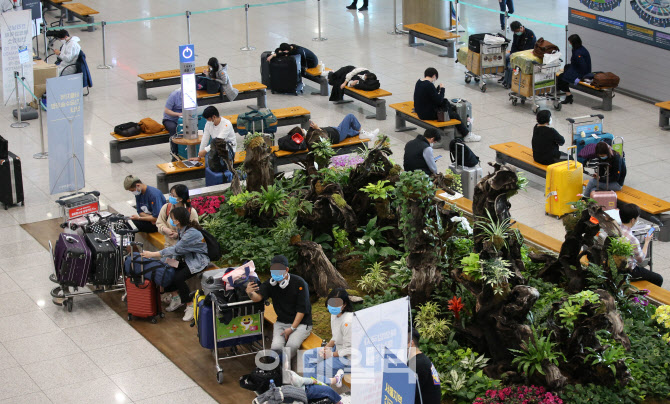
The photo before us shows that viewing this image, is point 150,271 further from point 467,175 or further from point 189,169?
point 467,175

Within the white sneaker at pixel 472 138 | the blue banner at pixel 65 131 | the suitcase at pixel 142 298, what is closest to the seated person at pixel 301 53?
the white sneaker at pixel 472 138

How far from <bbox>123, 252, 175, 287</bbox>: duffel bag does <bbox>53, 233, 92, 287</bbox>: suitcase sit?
0.47 metres

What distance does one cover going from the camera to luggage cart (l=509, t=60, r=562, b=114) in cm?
1657

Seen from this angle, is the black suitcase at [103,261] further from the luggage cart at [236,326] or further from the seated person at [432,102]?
the seated person at [432,102]

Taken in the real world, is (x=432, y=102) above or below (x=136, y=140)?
above

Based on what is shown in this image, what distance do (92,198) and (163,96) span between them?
22.9 feet

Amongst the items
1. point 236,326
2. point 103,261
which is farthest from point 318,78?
point 236,326

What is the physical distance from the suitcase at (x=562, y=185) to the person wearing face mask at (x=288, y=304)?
4606mm

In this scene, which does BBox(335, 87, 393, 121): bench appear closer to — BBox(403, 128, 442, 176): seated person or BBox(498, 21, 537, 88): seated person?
BBox(498, 21, 537, 88): seated person

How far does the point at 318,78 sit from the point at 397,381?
12666 millimetres

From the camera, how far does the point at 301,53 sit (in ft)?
59.1

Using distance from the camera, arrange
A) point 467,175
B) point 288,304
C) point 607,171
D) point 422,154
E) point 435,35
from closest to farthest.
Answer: point 288,304
point 607,171
point 422,154
point 467,175
point 435,35

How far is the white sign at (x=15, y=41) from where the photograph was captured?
1600 cm

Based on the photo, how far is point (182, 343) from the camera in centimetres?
992
